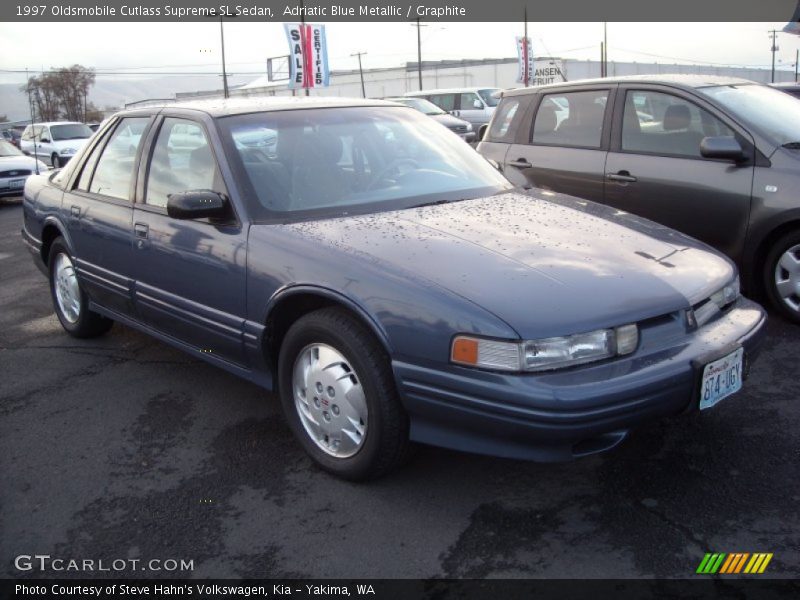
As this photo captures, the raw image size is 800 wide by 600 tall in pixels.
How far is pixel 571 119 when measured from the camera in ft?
19.9

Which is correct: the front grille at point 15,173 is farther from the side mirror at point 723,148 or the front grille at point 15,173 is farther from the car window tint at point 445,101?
the car window tint at point 445,101

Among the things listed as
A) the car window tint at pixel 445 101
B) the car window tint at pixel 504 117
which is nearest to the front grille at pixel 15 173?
the car window tint at pixel 504 117

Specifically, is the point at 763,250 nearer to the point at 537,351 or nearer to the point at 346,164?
the point at 346,164

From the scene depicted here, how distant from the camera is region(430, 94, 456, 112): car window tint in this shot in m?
26.5

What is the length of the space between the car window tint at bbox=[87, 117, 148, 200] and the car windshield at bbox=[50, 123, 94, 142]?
2030 centimetres

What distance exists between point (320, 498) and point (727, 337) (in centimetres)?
170

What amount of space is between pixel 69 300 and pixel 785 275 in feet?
15.1

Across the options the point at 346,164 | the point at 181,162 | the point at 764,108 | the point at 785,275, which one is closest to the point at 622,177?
the point at 764,108

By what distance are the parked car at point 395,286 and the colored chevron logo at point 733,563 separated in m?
0.49

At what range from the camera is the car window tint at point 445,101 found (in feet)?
87.1

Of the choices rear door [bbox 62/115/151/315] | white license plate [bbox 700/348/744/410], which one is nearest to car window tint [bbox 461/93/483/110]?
rear door [bbox 62/115/151/315]

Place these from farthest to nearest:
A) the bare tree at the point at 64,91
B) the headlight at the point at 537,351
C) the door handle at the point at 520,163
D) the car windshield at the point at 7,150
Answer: the bare tree at the point at 64,91 → the car windshield at the point at 7,150 → the door handle at the point at 520,163 → the headlight at the point at 537,351

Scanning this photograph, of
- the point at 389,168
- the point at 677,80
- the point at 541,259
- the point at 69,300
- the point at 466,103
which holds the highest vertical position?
the point at 466,103

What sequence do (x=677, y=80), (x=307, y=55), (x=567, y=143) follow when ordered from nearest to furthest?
(x=677, y=80) → (x=567, y=143) → (x=307, y=55)
